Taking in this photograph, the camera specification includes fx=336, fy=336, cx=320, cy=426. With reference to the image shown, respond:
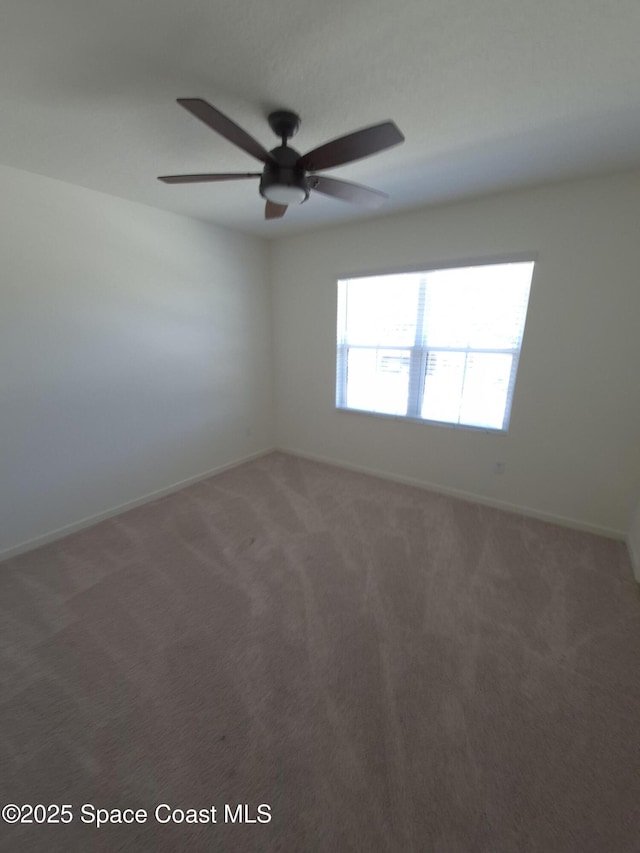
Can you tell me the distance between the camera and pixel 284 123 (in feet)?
5.18

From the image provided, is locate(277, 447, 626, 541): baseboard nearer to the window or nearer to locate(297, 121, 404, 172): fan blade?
the window

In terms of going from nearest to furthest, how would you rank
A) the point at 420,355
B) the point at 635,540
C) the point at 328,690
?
the point at 328,690
the point at 635,540
the point at 420,355

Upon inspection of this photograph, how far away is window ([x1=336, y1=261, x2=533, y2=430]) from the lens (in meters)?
2.73

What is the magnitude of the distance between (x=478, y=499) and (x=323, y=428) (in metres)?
1.77

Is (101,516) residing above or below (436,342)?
below

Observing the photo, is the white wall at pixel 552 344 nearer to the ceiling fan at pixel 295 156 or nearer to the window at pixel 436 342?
the window at pixel 436 342

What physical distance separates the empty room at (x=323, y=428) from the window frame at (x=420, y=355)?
26 mm

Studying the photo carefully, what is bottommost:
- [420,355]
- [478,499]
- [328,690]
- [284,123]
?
[328,690]

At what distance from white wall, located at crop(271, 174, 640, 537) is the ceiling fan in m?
1.30

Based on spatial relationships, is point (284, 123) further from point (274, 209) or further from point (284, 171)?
point (274, 209)

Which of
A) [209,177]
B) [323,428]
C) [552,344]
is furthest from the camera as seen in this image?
[323,428]

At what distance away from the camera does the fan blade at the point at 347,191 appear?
1650 mm

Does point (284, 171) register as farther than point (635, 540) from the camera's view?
No

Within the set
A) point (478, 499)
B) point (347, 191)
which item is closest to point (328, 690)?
point (478, 499)
